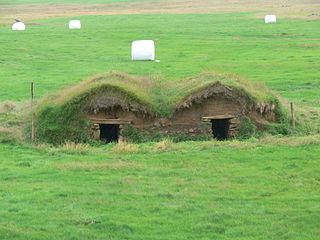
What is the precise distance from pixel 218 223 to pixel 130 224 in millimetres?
2109

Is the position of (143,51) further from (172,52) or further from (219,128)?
(219,128)

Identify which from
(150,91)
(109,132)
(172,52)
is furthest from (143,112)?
(172,52)

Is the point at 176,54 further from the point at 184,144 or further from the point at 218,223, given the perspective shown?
the point at 218,223

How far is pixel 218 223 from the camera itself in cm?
1831

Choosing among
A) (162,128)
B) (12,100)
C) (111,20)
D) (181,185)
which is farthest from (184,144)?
(111,20)

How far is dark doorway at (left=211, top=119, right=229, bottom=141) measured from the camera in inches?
1281

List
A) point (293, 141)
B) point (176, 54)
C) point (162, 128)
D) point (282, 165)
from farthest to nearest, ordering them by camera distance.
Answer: point (176, 54), point (162, 128), point (293, 141), point (282, 165)

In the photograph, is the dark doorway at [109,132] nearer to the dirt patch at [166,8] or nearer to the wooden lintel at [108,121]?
the wooden lintel at [108,121]

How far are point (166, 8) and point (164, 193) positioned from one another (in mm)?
96904

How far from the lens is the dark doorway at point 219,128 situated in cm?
3253

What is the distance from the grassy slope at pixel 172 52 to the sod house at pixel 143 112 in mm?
4193

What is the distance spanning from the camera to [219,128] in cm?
3319

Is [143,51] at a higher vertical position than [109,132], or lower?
higher

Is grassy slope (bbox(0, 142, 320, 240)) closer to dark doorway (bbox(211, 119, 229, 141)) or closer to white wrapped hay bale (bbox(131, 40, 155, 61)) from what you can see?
dark doorway (bbox(211, 119, 229, 141))
